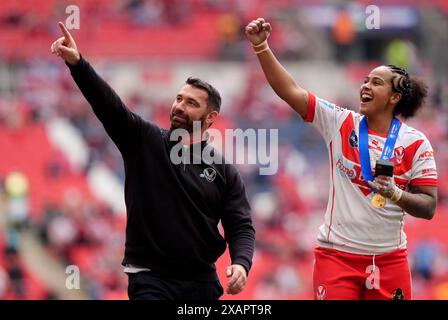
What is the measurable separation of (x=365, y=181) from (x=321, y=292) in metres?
0.73

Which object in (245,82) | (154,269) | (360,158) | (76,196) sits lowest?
(154,269)

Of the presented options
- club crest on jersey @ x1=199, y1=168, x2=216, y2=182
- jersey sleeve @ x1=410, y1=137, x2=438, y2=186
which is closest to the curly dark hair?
jersey sleeve @ x1=410, y1=137, x2=438, y2=186

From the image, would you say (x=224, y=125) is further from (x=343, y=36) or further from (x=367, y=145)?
(x=367, y=145)

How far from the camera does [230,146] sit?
2012 centimetres

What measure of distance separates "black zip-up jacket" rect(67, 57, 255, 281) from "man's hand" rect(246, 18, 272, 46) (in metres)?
0.79

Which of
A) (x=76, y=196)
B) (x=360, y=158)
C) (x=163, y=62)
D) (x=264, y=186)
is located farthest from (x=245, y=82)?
(x=360, y=158)

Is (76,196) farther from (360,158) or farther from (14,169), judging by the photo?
(360,158)

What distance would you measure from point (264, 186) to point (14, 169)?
4722 millimetres

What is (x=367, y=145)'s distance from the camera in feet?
22.0

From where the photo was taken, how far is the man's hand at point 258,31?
6.55 meters

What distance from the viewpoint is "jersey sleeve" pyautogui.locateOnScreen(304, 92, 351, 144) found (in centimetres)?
677

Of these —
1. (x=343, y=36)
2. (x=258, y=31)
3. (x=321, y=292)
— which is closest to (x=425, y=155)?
(x=321, y=292)

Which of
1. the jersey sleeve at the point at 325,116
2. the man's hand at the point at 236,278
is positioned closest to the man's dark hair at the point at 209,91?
the jersey sleeve at the point at 325,116

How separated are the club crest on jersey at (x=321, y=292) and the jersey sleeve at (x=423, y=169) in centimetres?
83
